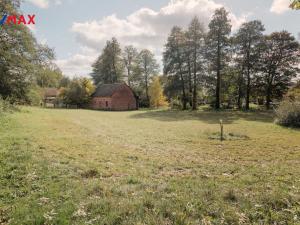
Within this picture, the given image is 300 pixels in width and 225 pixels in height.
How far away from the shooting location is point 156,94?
1924 inches

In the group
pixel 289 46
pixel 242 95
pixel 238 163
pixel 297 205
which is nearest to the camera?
pixel 297 205

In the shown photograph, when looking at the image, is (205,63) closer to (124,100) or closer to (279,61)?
(279,61)

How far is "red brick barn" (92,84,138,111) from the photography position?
150 feet

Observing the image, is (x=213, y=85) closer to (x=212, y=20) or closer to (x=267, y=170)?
(x=212, y=20)

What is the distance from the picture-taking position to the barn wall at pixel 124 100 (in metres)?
45.9

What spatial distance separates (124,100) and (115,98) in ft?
7.36

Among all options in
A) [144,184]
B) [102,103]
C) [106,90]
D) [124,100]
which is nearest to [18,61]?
[144,184]

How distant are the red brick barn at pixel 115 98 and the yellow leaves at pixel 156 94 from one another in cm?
376

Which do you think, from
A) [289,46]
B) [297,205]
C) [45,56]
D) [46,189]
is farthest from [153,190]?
[289,46]

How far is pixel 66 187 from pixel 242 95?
113ft

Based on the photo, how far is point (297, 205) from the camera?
4.26m

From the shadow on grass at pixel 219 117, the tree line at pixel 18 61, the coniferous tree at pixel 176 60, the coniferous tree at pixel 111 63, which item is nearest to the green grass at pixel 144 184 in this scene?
the shadow on grass at pixel 219 117

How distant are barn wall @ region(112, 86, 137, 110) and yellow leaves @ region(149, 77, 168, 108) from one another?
13.4 ft

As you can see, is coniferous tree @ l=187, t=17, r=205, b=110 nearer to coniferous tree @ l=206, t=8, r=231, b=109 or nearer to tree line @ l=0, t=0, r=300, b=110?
tree line @ l=0, t=0, r=300, b=110
